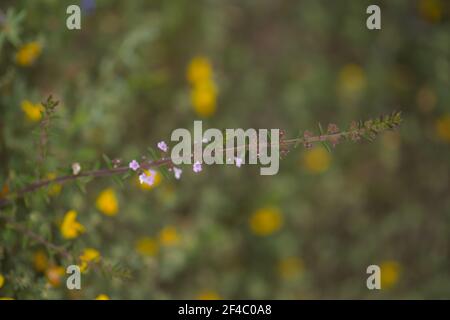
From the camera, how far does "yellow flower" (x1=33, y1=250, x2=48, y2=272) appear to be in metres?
2.05

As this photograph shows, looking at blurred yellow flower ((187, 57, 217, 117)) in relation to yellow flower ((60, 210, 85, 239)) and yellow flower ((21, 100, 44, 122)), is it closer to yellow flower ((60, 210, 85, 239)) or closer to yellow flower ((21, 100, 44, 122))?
yellow flower ((21, 100, 44, 122))

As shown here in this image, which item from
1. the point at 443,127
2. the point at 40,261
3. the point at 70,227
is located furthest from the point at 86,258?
the point at 443,127

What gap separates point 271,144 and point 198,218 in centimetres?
141

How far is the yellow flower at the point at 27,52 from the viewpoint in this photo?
222 centimetres

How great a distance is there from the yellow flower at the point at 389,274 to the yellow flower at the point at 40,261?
1.81 metres

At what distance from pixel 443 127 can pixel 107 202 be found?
6.78 ft

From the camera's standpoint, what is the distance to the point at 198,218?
282cm

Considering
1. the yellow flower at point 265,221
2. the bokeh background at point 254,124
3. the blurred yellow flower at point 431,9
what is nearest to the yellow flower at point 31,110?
the bokeh background at point 254,124

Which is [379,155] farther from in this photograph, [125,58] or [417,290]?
[125,58]

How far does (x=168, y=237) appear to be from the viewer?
2.53 metres

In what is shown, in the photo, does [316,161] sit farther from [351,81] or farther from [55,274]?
[55,274]

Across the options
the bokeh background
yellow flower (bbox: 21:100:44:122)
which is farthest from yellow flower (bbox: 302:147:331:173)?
yellow flower (bbox: 21:100:44:122)

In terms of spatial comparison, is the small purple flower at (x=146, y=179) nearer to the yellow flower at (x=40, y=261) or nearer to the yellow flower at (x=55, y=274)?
the yellow flower at (x=55, y=274)

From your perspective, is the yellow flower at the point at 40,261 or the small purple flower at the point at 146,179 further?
the yellow flower at the point at 40,261
